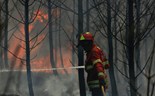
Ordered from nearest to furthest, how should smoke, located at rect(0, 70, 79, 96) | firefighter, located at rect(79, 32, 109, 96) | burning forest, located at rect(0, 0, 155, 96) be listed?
firefighter, located at rect(79, 32, 109, 96)
burning forest, located at rect(0, 0, 155, 96)
smoke, located at rect(0, 70, 79, 96)

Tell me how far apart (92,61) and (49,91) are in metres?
13.1

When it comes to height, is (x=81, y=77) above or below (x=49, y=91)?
above

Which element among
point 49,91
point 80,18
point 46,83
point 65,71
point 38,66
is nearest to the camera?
point 80,18

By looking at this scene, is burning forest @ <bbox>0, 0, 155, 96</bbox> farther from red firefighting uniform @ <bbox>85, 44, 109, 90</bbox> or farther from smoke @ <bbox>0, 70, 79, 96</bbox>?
red firefighting uniform @ <bbox>85, 44, 109, 90</bbox>

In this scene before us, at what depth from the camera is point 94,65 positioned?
718cm

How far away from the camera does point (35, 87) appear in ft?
71.8

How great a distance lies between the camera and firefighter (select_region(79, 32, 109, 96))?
704cm

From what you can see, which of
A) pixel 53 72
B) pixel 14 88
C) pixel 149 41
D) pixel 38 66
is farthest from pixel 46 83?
pixel 149 41

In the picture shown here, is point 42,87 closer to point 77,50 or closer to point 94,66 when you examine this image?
point 77,50

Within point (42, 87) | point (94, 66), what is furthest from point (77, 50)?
point (94, 66)

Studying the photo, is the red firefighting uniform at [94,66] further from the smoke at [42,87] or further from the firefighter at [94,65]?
the smoke at [42,87]

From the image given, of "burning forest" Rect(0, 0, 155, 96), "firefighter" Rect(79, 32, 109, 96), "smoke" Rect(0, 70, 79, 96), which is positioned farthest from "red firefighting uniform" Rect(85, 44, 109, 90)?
"smoke" Rect(0, 70, 79, 96)

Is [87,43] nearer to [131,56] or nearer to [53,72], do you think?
[131,56]

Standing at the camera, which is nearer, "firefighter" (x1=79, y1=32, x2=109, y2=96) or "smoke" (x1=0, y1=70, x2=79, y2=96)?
"firefighter" (x1=79, y1=32, x2=109, y2=96)
